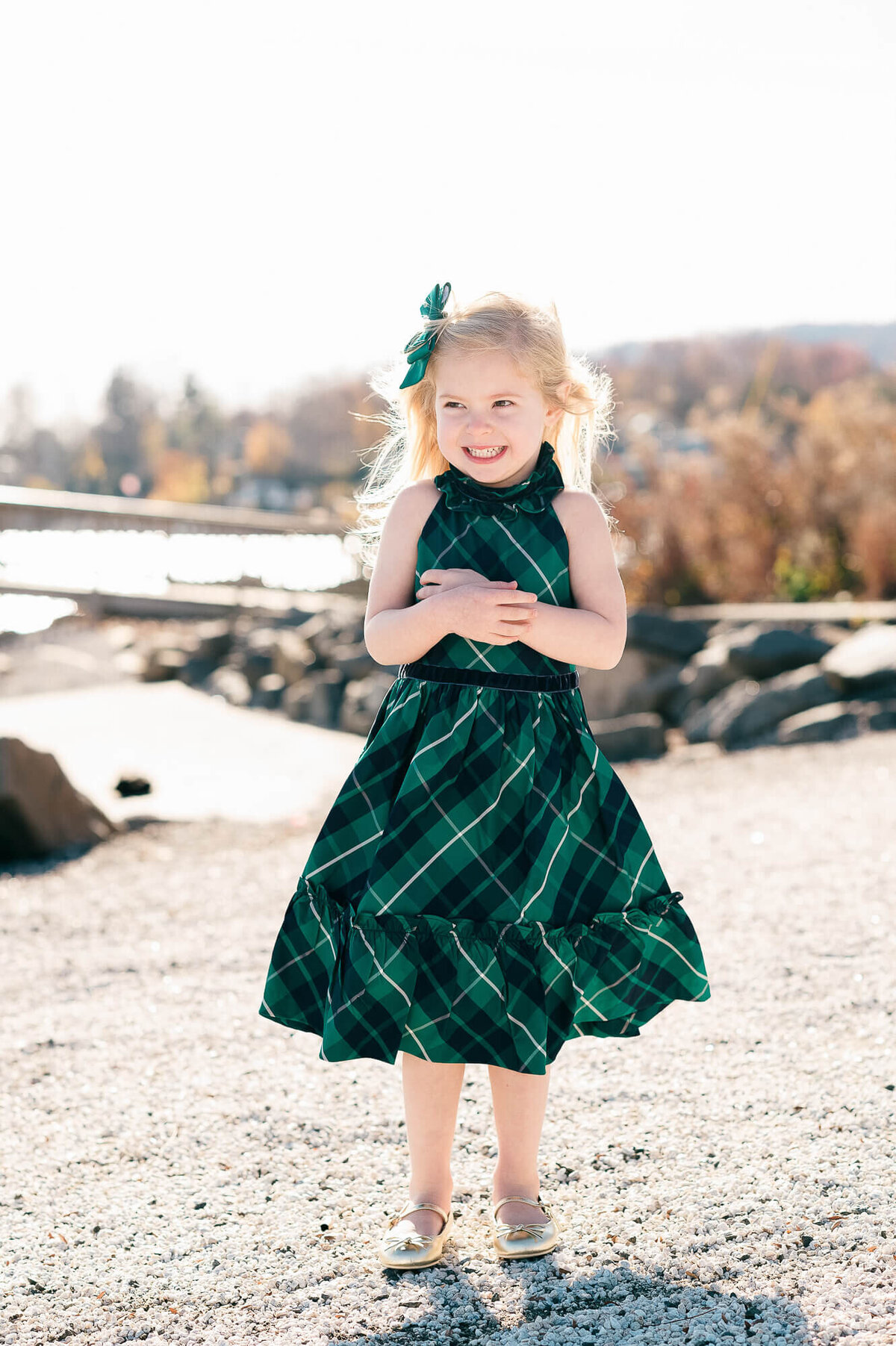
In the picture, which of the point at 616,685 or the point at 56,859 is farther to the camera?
the point at 616,685

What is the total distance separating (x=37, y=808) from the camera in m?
4.84

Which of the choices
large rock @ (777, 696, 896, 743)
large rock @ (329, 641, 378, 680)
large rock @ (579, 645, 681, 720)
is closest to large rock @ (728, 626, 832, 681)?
large rock @ (579, 645, 681, 720)

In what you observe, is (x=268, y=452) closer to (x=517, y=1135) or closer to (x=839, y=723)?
(x=839, y=723)

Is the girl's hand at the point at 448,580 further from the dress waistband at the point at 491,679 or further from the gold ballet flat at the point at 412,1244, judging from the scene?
the gold ballet flat at the point at 412,1244

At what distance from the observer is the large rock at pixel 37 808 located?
4.70 metres

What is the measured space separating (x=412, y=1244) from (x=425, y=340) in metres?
1.48

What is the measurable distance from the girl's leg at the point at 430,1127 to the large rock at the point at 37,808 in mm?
3262

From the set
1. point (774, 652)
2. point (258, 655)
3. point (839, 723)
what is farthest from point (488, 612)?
point (258, 655)

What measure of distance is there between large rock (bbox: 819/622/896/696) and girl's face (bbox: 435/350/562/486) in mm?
4665

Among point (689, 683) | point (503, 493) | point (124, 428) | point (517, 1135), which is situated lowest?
point (517, 1135)

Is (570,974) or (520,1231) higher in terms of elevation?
(570,974)

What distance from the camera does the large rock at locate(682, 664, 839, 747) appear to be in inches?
246

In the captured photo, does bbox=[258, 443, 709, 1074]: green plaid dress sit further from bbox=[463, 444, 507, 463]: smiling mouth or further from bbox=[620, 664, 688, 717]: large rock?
bbox=[620, 664, 688, 717]: large rock

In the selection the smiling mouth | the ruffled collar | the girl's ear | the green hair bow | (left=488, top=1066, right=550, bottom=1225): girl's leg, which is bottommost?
(left=488, top=1066, right=550, bottom=1225): girl's leg
